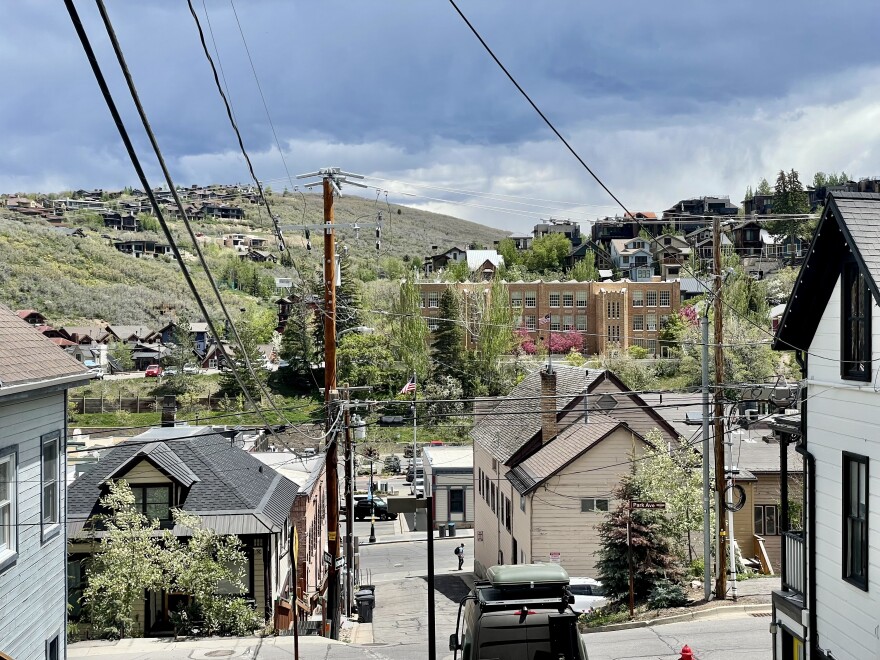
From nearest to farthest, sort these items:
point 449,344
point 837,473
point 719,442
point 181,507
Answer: point 837,473 → point 719,442 → point 181,507 → point 449,344

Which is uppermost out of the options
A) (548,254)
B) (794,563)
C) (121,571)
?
(548,254)

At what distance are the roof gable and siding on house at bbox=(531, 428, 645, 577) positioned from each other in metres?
16.8

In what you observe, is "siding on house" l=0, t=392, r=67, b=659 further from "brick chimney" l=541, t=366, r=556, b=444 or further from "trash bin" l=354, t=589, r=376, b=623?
"brick chimney" l=541, t=366, r=556, b=444

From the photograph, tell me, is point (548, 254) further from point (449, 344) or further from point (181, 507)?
point (181, 507)

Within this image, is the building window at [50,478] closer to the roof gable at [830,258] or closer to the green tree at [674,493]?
the roof gable at [830,258]

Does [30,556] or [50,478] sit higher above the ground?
[50,478]

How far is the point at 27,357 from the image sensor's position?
1409 centimetres

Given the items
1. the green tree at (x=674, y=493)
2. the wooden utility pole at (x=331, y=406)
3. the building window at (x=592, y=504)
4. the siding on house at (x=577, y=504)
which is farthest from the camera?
the building window at (x=592, y=504)

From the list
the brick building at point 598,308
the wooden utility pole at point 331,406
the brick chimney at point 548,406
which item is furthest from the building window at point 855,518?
the brick building at point 598,308

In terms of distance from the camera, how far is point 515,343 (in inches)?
3698

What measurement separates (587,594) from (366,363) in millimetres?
61543

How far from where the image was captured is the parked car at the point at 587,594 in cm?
2703

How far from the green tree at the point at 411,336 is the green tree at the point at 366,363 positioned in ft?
5.06

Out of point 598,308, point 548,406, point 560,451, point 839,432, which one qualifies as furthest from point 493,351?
point 839,432
